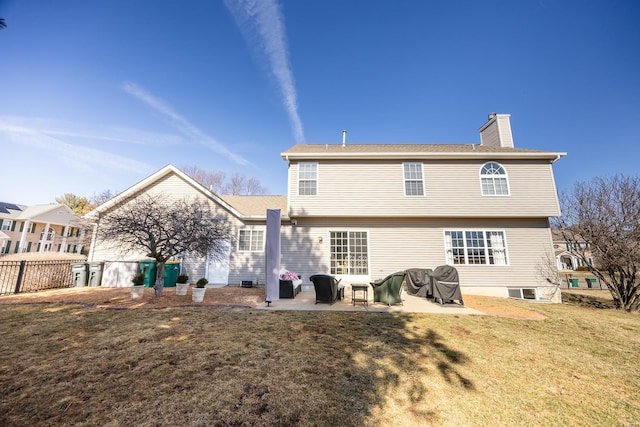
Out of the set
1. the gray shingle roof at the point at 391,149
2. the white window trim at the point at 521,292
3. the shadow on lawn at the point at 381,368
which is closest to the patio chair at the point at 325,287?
the shadow on lawn at the point at 381,368

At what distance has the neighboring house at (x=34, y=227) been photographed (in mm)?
27547

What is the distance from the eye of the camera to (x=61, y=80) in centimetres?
920

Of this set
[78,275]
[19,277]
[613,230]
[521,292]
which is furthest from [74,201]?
[613,230]

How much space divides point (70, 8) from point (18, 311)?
33.0 ft

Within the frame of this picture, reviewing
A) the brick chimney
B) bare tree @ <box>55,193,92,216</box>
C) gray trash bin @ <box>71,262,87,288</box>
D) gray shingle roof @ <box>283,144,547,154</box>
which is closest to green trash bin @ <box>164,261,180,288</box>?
gray trash bin @ <box>71,262,87,288</box>

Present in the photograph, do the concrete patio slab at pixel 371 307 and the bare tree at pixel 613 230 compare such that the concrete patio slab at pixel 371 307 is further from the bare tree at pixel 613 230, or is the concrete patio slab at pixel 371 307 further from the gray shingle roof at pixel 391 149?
the gray shingle roof at pixel 391 149

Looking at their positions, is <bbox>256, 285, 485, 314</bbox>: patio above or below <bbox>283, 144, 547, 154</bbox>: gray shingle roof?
below

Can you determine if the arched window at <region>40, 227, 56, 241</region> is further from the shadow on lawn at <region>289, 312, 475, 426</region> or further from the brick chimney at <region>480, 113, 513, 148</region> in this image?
the brick chimney at <region>480, 113, 513, 148</region>

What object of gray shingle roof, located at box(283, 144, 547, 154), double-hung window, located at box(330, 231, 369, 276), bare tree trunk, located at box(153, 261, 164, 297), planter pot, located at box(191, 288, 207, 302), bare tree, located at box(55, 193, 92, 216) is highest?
bare tree, located at box(55, 193, 92, 216)

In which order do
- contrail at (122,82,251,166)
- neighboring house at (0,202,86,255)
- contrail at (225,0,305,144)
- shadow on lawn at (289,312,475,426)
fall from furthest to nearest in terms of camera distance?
1. neighboring house at (0,202,86,255)
2. contrail at (122,82,251,166)
3. contrail at (225,0,305,144)
4. shadow on lawn at (289,312,475,426)

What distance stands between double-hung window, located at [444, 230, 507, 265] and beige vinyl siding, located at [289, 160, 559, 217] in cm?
105

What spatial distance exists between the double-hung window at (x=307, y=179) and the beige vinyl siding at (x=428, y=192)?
0.73 ft

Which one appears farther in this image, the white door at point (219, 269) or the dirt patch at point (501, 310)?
the white door at point (219, 269)

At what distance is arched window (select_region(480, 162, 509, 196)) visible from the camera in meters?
10.9
